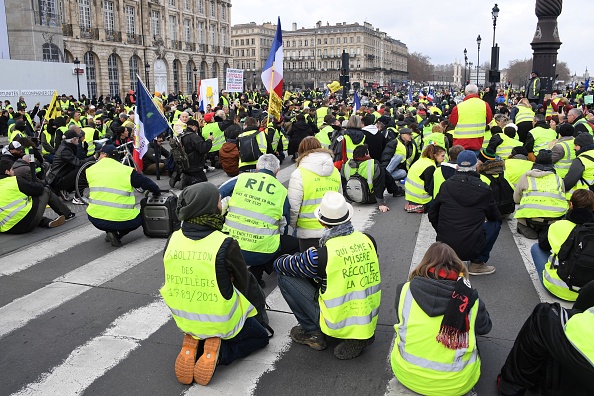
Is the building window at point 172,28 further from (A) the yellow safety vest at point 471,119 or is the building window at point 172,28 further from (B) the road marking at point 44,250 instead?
(B) the road marking at point 44,250

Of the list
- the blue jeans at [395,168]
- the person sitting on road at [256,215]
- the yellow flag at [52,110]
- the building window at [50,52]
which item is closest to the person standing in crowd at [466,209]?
the person sitting on road at [256,215]

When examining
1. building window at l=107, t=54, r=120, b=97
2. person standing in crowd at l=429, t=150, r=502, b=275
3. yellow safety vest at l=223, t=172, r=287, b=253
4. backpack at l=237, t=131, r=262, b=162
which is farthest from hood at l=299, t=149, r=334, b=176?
building window at l=107, t=54, r=120, b=97

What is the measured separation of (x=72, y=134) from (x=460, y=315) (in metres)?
9.17

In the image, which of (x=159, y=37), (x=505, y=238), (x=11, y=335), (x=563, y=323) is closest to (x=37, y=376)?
(x=11, y=335)

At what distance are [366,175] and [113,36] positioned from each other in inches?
2030

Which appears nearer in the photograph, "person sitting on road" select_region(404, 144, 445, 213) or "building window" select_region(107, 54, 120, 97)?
"person sitting on road" select_region(404, 144, 445, 213)

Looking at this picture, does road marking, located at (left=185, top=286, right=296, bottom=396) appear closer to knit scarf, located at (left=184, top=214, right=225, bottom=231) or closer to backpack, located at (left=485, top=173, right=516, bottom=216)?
knit scarf, located at (left=184, top=214, right=225, bottom=231)

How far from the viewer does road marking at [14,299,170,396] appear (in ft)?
14.1

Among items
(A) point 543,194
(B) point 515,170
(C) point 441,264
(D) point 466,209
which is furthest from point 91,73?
(C) point 441,264

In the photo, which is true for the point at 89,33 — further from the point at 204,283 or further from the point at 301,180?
the point at 204,283

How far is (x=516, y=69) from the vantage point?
137750mm

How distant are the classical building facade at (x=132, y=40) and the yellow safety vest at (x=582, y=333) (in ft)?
141

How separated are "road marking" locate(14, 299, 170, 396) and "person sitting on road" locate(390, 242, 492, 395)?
256cm

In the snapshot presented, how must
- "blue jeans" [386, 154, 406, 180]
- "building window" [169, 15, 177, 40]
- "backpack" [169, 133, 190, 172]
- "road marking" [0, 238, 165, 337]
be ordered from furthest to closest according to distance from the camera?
1. "building window" [169, 15, 177, 40]
2. "blue jeans" [386, 154, 406, 180]
3. "backpack" [169, 133, 190, 172]
4. "road marking" [0, 238, 165, 337]
